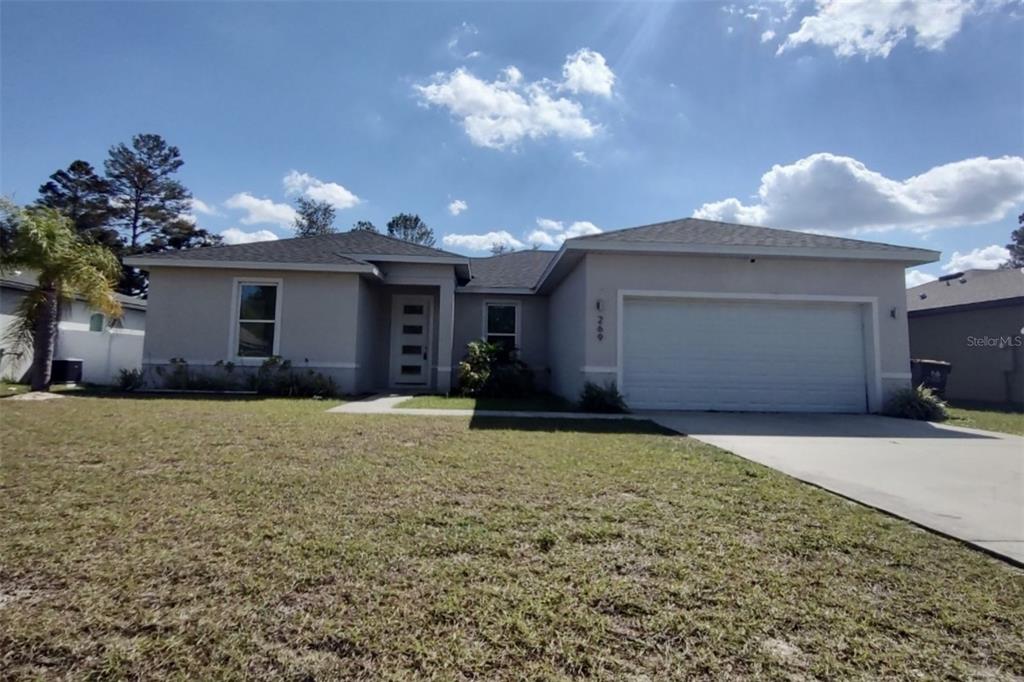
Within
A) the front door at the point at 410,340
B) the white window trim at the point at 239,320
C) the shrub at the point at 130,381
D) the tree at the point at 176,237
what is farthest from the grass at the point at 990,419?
the tree at the point at 176,237

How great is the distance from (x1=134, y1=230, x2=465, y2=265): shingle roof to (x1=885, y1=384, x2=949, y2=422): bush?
10.2 m

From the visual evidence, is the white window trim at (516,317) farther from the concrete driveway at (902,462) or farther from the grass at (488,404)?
the concrete driveway at (902,462)

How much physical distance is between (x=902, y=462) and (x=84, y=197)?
129ft

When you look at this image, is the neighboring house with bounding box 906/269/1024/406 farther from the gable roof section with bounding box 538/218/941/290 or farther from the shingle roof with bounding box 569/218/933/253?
the shingle roof with bounding box 569/218/933/253

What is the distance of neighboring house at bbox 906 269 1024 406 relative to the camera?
1268 cm

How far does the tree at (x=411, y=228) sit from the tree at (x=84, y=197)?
60.0ft

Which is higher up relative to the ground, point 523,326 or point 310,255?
point 310,255

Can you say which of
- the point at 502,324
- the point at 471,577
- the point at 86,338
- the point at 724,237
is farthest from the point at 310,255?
the point at 471,577

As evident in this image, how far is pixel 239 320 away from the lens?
11.2 m

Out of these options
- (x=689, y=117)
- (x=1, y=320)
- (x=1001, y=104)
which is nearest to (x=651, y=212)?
(x=689, y=117)

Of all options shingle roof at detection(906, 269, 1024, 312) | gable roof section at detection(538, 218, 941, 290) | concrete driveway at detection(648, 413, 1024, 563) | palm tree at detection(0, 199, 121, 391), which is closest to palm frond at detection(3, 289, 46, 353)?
palm tree at detection(0, 199, 121, 391)

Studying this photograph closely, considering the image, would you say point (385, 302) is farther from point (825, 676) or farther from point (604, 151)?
point (825, 676)

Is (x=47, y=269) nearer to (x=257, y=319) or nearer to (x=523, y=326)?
(x=257, y=319)

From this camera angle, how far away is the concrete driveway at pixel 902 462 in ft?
11.0
